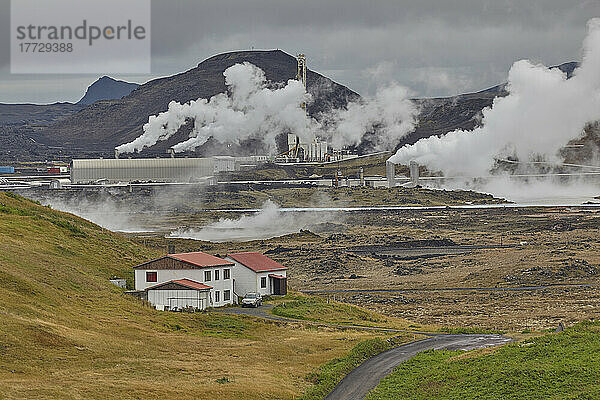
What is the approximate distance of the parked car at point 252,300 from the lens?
5559 centimetres

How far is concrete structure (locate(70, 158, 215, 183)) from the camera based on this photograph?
586ft

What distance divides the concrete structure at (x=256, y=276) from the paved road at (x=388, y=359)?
1637 centimetres

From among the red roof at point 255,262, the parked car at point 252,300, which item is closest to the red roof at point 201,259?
the red roof at point 255,262

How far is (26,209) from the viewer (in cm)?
7762

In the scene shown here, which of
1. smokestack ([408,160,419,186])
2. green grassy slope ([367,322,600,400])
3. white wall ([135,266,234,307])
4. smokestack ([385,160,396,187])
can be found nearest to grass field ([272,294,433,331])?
white wall ([135,266,234,307])

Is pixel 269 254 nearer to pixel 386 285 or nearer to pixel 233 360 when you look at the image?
pixel 386 285

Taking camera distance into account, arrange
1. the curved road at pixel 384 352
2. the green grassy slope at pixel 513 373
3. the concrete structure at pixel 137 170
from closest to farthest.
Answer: the green grassy slope at pixel 513 373 → the curved road at pixel 384 352 → the concrete structure at pixel 137 170

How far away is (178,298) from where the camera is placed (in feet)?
174

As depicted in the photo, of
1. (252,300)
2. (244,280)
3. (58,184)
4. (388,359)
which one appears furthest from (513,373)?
(58,184)

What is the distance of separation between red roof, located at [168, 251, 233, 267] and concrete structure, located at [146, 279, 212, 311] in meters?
1.33

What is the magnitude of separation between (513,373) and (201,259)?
99.2 ft

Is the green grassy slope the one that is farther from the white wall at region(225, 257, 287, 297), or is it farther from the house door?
the house door

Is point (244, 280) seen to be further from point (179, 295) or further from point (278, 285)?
point (179, 295)

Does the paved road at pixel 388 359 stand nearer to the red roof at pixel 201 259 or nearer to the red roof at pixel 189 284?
the red roof at pixel 189 284
